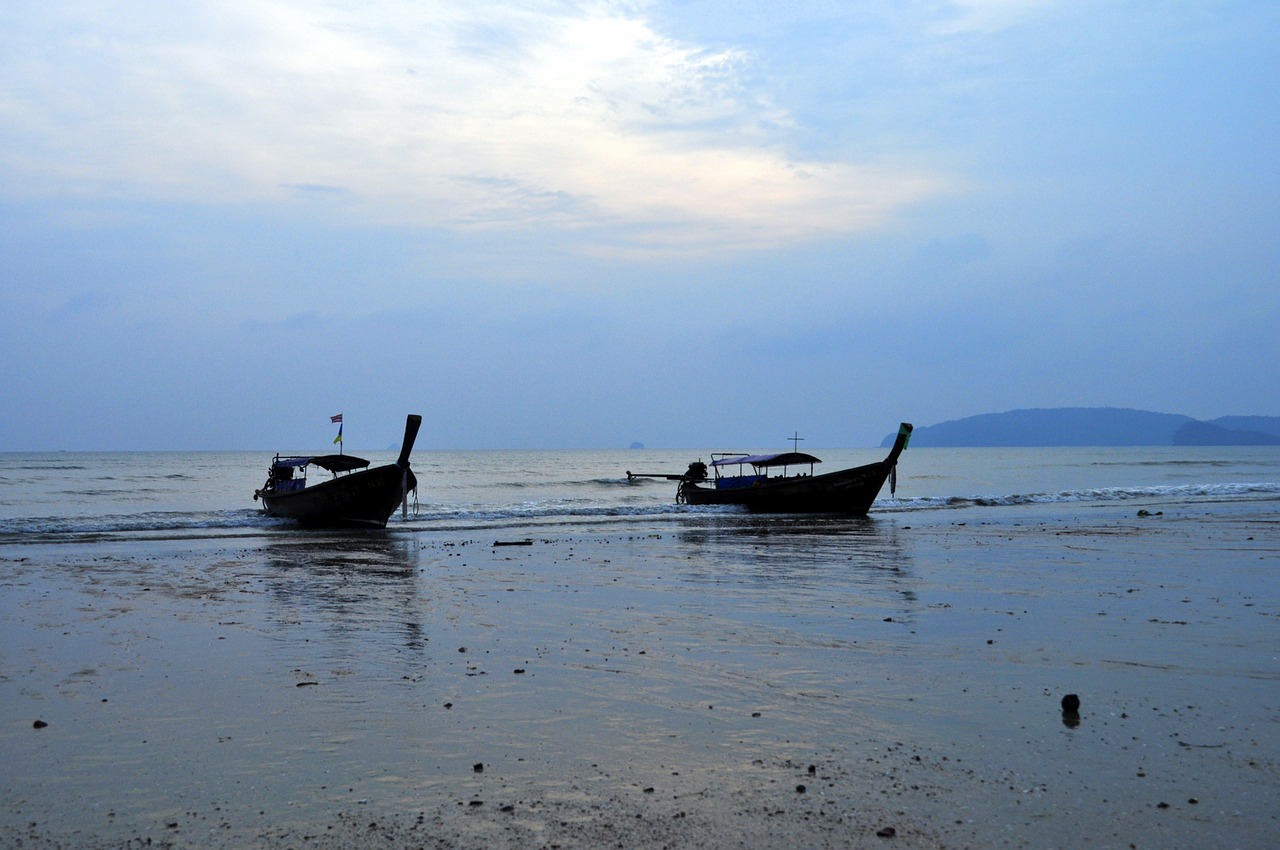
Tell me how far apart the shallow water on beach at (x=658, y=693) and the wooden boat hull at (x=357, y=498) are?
11742 millimetres

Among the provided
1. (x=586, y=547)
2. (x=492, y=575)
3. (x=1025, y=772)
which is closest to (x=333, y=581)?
(x=492, y=575)

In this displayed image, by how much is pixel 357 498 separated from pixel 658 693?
23.3 m

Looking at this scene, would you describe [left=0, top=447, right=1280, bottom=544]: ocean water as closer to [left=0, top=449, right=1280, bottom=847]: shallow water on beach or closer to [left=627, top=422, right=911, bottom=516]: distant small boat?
[left=627, top=422, right=911, bottom=516]: distant small boat

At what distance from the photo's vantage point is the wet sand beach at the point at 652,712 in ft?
16.1

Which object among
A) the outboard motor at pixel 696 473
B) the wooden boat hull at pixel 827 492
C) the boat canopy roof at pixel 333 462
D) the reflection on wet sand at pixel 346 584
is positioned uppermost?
the boat canopy roof at pixel 333 462


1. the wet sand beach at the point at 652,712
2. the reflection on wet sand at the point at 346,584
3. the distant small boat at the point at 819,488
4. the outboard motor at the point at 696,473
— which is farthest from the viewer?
the outboard motor at the point at 696,473

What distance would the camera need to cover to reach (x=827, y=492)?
3431cm

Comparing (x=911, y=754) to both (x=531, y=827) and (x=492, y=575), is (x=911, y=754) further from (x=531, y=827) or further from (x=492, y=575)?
(x=492, y=575)

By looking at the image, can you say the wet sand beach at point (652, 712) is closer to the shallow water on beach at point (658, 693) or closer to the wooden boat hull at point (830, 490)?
the shallow water on beach at point (658, 693)

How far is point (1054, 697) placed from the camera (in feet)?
23.3

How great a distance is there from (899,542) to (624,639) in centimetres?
1326

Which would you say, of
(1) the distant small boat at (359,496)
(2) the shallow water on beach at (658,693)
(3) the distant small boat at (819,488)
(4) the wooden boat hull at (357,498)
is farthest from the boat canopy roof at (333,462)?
(2) the shallow water on beach at (658,693)

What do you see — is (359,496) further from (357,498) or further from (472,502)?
(472,502)

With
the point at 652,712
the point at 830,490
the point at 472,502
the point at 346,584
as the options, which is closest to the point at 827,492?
the point at 830,490
